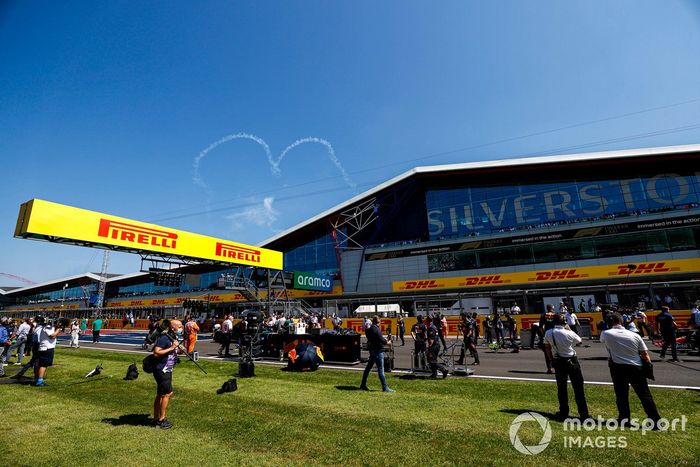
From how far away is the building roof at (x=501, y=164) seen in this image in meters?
30.5

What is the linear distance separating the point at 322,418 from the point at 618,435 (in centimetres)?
466

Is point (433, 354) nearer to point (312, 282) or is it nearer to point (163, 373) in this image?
point (163, 373)

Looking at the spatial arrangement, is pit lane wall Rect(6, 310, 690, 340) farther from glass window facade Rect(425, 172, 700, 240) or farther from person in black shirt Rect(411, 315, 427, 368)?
glass window facade Rect(425, 172, 700, 240)

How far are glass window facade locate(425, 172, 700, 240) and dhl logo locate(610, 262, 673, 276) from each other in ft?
16.0

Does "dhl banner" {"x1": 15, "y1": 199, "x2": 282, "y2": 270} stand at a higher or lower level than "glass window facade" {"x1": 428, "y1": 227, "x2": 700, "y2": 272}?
lower

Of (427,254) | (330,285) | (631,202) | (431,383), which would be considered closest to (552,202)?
(631,202)

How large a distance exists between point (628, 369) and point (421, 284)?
3262 centimetres

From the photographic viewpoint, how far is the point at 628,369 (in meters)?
5.31

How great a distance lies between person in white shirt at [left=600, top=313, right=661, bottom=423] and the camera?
5.23 m

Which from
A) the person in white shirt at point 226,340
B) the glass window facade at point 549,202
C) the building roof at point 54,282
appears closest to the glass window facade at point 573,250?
the glass window facade at point 549,202

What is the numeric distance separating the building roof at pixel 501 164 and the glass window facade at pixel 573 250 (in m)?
7.38

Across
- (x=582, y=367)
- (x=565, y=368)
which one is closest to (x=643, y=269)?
(x=582, y=367)

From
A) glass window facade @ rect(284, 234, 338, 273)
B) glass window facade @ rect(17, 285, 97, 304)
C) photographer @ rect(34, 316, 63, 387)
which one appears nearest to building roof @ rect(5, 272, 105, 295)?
glass window facade @ rect(17, 285, 97, 304)

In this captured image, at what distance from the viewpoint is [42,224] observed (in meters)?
13.2
